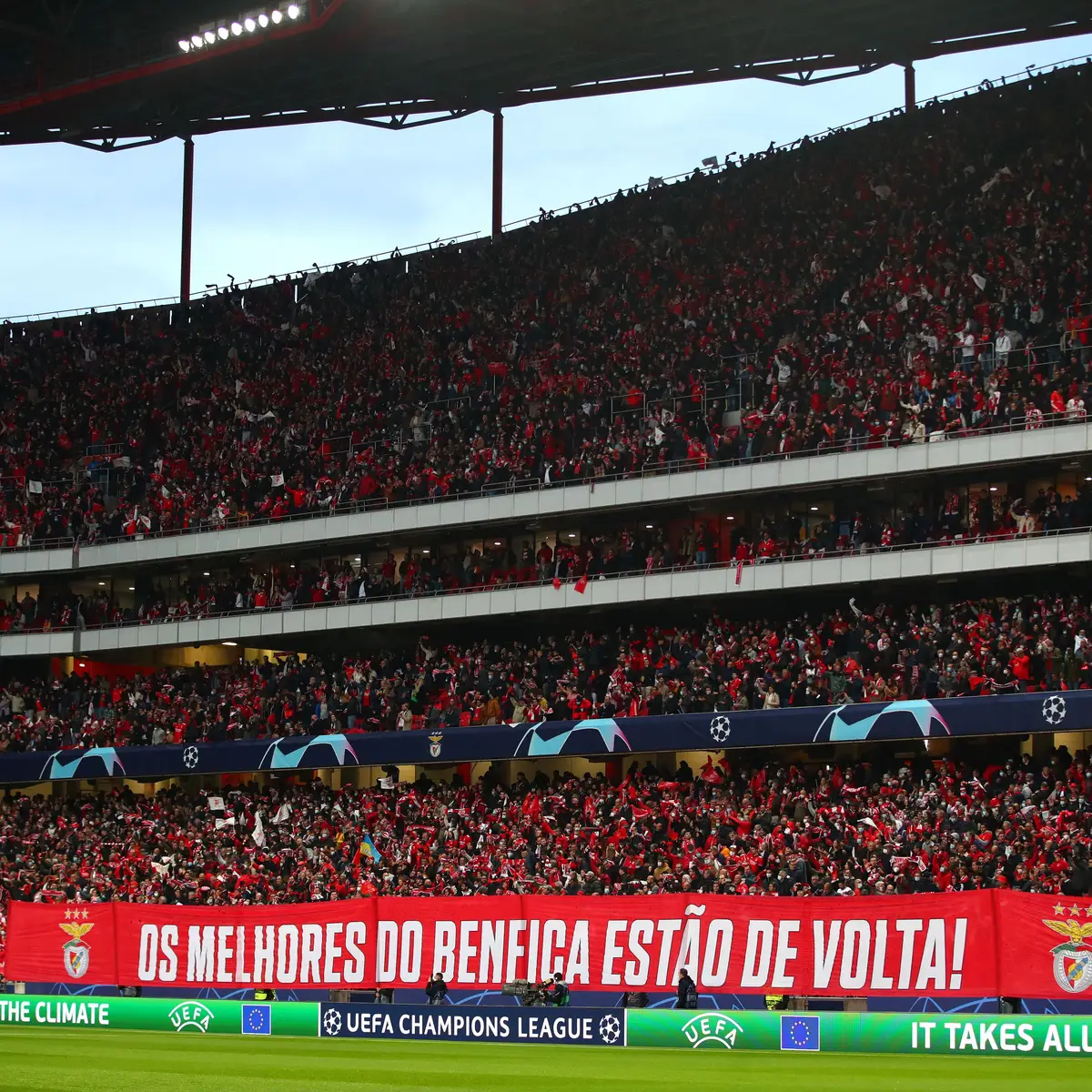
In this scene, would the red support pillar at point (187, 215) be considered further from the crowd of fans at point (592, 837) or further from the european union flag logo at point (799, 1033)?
the european union flag logo at point (799, 1033)

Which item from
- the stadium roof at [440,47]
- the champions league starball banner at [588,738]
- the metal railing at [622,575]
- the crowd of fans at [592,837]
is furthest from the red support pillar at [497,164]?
the crowd of fans at [592,837]

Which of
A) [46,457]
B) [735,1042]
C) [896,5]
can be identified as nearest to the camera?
[735,1042]

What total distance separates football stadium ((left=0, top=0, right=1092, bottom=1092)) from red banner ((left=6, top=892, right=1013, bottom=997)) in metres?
0.08

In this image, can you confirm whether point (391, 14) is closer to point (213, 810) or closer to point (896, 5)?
point (896, 5)

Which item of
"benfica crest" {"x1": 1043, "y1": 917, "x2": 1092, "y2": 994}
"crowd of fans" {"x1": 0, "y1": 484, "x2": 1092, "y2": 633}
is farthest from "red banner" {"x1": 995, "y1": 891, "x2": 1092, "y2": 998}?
"crowd of fans" {"x1": 0, "y1": 484, "x2": 1092, "y2": 633}

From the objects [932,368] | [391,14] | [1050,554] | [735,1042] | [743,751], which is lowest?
[735,1042]

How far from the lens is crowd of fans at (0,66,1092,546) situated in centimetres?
4584

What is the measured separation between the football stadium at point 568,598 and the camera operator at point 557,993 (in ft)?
1.67

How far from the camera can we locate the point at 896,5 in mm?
54469

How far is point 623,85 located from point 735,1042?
1660 inches

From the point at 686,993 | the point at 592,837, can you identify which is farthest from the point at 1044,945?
the point at 592,837

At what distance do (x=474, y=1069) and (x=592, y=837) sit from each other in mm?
16716

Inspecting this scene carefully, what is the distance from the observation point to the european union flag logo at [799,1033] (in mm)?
26938

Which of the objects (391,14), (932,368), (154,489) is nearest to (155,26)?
(391,14)
